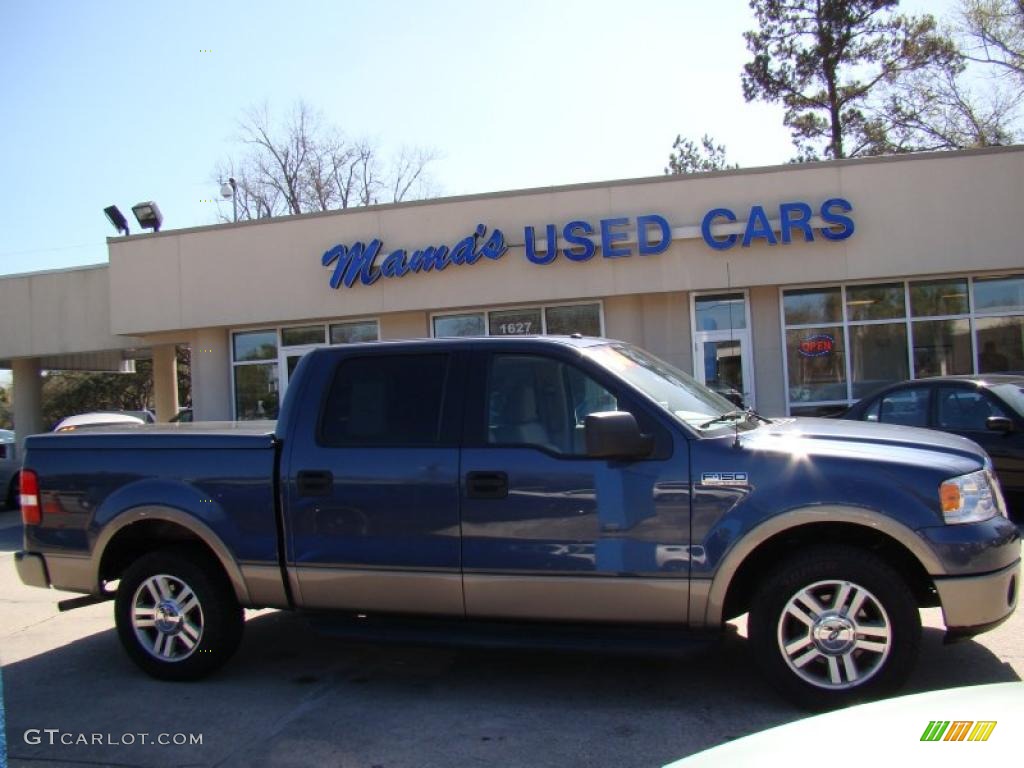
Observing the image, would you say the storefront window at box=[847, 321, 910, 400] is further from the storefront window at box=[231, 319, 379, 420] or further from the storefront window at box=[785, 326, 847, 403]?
the storefront window at box=[231, 319, 379, 420]

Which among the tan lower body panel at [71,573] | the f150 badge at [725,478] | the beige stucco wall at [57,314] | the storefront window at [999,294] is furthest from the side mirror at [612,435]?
the beige stucco wall at [57,314]

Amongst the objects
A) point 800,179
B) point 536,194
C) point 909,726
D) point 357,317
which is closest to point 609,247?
point 536,194

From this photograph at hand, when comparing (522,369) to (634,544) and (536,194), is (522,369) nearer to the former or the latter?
(634,544)

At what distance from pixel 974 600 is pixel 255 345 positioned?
53.0ft

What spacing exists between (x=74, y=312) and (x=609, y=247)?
1389cm

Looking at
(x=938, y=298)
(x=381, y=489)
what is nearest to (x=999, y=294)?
(x=938, y=298)

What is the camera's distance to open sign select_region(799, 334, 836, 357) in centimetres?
1509

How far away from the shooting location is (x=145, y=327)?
18016 mm

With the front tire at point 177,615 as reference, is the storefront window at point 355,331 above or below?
above

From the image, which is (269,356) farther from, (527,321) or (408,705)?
(408,705)

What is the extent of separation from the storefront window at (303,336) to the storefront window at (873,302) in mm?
10325

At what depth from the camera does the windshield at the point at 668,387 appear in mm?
4355

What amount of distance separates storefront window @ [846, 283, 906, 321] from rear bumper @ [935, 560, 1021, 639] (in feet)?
39.6

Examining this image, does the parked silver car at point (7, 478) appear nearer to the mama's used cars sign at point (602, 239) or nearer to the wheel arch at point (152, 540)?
the mama's used cars sign at point (602, 239)
